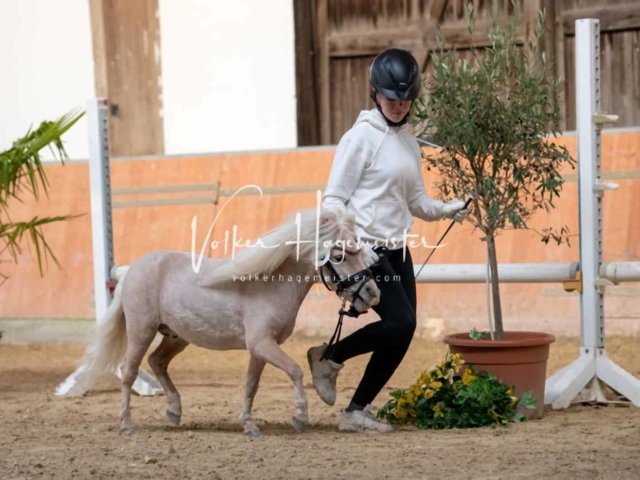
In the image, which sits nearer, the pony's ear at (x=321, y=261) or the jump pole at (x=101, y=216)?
the pony's ear at (x=321, y=261)

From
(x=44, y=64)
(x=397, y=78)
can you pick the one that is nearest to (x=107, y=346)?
(x=397, y=78)

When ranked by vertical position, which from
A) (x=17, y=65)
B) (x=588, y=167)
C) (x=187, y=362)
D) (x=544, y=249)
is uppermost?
(x=17, y=65)

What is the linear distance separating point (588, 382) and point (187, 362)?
308 centimetres

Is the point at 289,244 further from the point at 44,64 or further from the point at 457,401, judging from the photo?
the point at 44,64

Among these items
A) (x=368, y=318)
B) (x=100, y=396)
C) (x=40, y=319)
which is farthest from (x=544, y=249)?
(x=40, y=319)

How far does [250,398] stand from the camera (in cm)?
466

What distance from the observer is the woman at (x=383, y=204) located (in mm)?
4477

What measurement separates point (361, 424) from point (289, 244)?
0.85 meters

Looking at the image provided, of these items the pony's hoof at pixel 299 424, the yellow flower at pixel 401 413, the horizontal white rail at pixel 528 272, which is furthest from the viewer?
the horizontal white rail at pixel 528 272

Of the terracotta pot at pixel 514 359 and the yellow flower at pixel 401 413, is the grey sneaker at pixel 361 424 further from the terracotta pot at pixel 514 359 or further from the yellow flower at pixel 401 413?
the terracotta pot at pixel 514 359

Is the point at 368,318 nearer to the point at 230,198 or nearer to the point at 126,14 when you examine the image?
the point at 230,198

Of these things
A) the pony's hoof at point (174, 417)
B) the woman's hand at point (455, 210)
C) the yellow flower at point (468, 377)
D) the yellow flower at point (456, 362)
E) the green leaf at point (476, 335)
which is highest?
the woman's hand at point (455, 210)

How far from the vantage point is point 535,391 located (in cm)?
491

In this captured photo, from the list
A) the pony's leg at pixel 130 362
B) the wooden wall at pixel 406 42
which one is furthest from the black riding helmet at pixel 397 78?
the wooden wall at pixel 406 42
